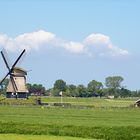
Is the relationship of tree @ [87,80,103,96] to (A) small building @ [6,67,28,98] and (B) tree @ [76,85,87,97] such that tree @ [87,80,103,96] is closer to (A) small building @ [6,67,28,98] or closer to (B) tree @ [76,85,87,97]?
(B) tree @ [76,85,87,97]

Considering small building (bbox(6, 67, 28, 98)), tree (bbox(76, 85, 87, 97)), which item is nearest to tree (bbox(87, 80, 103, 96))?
tree (bbox(76, 85, 87, 97))

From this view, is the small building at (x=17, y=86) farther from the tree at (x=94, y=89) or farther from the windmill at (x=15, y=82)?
the tree at (x=94, y=89)

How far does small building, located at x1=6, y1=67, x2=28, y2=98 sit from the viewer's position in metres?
105

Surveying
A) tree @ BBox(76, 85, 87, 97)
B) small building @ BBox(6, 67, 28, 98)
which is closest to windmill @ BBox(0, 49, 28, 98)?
small building @ BBox(6, 67, 28, 98)

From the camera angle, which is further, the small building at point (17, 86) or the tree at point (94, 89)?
the tree at point (94, 89)

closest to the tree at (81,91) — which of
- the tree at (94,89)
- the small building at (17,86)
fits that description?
the tree at (94,89)

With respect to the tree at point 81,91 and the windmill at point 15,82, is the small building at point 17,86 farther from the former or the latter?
the tree at point 81,91

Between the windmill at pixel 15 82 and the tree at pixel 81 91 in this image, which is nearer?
the windmill at pixel 15 82

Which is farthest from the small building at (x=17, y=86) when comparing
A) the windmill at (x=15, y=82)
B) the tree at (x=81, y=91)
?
the tree at (x=81, y=91)

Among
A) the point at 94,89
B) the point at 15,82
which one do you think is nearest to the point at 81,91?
the point at 94,89

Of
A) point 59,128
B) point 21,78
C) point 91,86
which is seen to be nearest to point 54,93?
point 91,86

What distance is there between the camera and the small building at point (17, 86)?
105438 mm

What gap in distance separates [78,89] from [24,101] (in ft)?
259

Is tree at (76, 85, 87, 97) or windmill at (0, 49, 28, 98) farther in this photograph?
tree at (76, 85, 87, 97)
